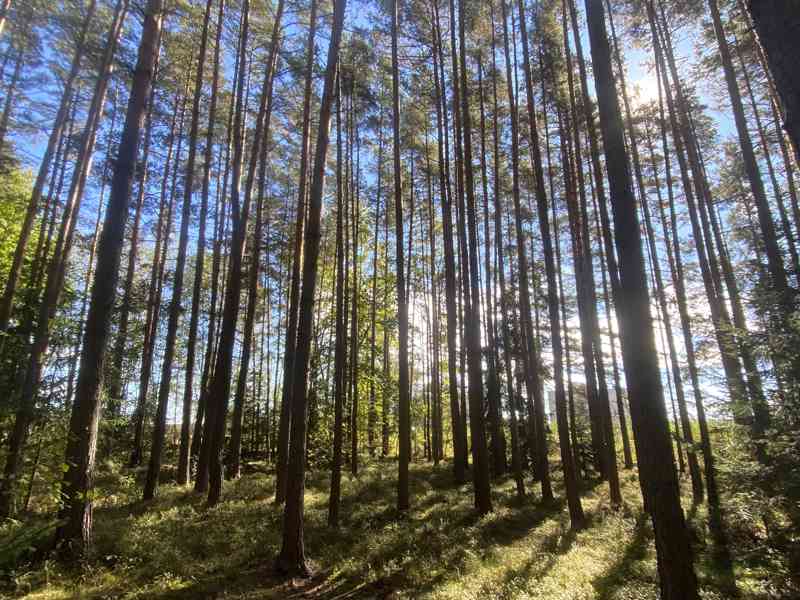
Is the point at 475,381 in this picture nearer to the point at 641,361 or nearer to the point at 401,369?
the point at 401,369

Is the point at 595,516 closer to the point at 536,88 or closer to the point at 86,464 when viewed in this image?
the point at 86,464

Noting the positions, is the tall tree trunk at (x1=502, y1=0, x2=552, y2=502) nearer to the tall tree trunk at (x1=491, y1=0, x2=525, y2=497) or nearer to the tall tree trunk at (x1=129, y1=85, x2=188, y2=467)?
the tall tree trunk at (x1=491, y1=0, x2=525, y2=497)

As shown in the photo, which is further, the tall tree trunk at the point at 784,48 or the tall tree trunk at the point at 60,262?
the tall tree trunk at the point at 60,262

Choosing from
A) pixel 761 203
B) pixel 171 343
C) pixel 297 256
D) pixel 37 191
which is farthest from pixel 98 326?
pixel 761 203

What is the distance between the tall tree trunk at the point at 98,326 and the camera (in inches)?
239

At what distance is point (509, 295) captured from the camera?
1838 cm

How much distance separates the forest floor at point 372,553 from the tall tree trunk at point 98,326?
0.42 metres

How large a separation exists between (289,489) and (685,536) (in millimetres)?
5655

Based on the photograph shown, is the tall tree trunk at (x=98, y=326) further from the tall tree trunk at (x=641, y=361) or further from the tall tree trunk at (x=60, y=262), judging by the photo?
the tall tree trunk at (x=641, y=361)

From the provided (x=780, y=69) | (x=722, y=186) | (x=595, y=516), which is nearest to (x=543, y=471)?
(x=595, y=516)

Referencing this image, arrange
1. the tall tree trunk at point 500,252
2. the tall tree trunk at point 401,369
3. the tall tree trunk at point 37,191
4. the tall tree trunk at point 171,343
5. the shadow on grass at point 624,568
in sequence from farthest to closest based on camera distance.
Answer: the tall tree trunk at point 500,252 < the tall tree trunk at point 171,343 < the tall tree trunk at point 401,369 < the tall tree trunk at point 37,191 < the shadow on grass at point 624,568

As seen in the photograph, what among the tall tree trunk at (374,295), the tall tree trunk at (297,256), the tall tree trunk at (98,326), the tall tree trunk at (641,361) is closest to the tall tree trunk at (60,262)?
the tall tree trunk at (98,326)

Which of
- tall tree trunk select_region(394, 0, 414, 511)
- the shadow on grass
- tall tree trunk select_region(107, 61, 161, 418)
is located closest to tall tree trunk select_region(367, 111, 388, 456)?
tall tree trunk select_region(394, 0, 414, 511)

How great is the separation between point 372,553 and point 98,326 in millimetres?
6187
